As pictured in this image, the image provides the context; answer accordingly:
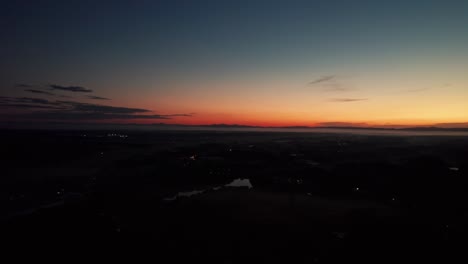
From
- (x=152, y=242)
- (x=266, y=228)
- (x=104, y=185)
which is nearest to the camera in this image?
(x=152, y=242)

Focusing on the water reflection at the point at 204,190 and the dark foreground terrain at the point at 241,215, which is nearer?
the dark foreground terrain at the point at 241,215

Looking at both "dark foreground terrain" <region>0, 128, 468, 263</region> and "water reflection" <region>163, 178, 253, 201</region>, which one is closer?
"dark foreground terrain" <region>0, 128, 468, 263</region>

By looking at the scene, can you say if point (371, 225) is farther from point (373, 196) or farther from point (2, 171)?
point (2, 171)

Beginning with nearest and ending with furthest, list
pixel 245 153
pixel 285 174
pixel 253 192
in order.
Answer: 1. pixel 253 192
2. pixel 285 174
3. pixel 245 153

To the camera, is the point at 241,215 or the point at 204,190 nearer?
the point at 241,215

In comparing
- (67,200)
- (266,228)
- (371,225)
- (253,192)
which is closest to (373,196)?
(371,225)

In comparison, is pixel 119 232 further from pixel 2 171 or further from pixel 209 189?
pixel 2 171

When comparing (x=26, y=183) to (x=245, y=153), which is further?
(x=245, y=153)

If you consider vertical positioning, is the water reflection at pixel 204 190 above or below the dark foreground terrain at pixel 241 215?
below

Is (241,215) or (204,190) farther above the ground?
(241,215)

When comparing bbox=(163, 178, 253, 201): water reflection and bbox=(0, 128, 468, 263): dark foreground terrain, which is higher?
bbox=(0, 128, 468, 263): dark foreground terrain
